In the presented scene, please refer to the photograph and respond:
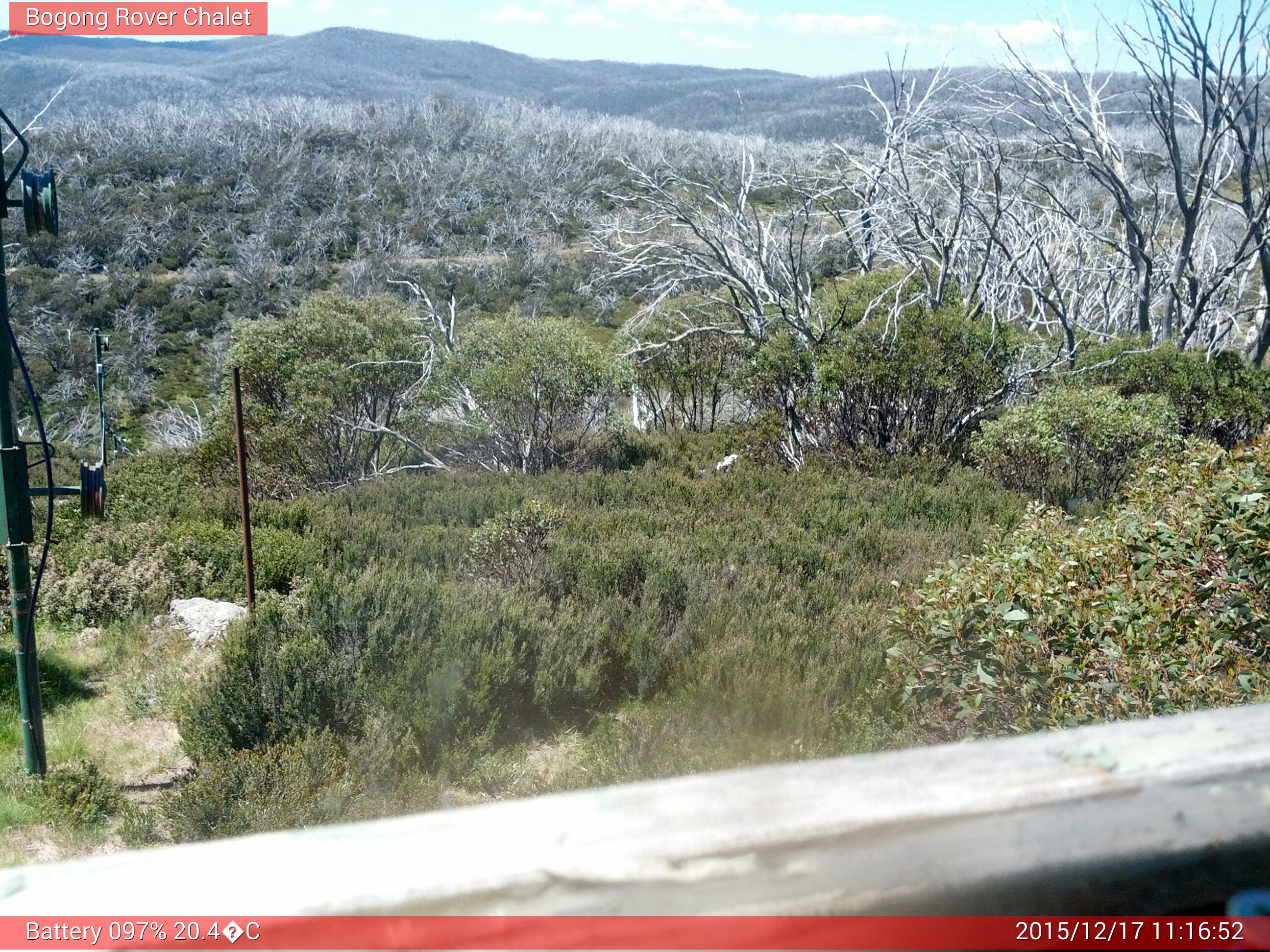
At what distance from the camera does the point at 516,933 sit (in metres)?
0.71

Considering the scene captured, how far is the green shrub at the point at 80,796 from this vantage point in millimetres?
4031

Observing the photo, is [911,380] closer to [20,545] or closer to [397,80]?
[20,545]

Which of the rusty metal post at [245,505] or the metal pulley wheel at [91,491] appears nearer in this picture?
the metal pulley wheel at [91,491]

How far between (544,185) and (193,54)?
44.8 metres

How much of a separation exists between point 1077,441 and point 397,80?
67.3 metres

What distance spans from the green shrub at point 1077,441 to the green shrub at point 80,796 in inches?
293

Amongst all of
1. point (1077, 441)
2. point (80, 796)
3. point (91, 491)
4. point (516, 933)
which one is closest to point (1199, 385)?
point (1077, 441)

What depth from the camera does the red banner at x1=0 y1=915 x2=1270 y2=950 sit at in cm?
71

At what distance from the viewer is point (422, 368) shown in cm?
1287

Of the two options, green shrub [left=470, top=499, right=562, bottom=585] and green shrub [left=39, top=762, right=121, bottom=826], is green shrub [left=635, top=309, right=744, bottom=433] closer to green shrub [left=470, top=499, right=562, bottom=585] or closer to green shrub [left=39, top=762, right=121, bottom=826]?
green shrub [left=470, top=499, right=562, bottom=585]

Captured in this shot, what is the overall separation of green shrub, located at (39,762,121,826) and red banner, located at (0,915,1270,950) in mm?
3831

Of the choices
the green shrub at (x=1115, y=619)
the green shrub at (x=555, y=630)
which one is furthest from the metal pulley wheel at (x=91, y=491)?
the green shrub at (x=1115, y=619)

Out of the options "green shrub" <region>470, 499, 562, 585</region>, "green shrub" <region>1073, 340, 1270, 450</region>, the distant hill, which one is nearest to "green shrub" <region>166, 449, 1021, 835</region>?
"green shrub" <region>470, 499, 562, 585</region>

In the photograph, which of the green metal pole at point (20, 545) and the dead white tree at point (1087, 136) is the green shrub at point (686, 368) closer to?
the dead white tree at point (1087, 136)
